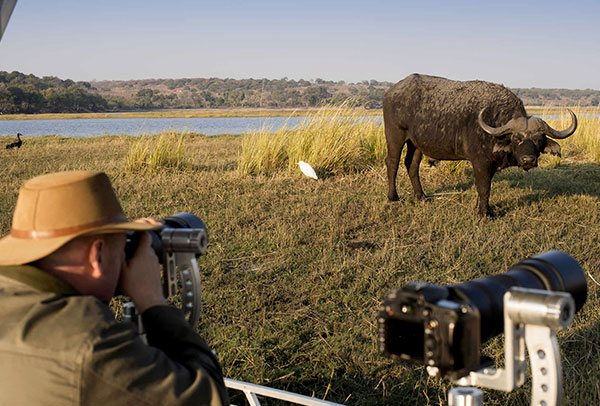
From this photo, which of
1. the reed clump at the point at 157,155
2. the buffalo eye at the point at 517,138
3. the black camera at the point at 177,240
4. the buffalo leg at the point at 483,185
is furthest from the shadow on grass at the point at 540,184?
the black camera at the point at 177,240

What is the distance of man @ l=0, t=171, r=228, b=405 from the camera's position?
5.70 feet

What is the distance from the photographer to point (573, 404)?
3.61 m

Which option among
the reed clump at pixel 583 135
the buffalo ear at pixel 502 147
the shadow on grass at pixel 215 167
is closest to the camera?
the buffalo ear at pixel 502 147

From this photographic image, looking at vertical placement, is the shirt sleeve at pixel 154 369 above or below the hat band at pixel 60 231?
below

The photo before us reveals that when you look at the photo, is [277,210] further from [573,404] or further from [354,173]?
[573,404]

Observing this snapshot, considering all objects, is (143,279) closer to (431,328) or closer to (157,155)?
(431,328)

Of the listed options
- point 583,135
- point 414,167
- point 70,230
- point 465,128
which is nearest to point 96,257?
point 70,230

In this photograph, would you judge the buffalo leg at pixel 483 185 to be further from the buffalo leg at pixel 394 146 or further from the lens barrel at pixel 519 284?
the lens barrel at pixel 519 284

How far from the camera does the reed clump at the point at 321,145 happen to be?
11.4m

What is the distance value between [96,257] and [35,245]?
0.15m

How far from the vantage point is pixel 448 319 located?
1.67 m

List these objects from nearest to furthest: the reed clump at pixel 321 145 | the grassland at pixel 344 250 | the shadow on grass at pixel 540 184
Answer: the grassland at pixel 344 250 < the shadow on grass at pixel 540 184 < the reed clump at pixel 321 145

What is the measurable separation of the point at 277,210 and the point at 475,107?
8.20 feet

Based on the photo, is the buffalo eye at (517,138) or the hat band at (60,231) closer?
the hat band at (60,231)
